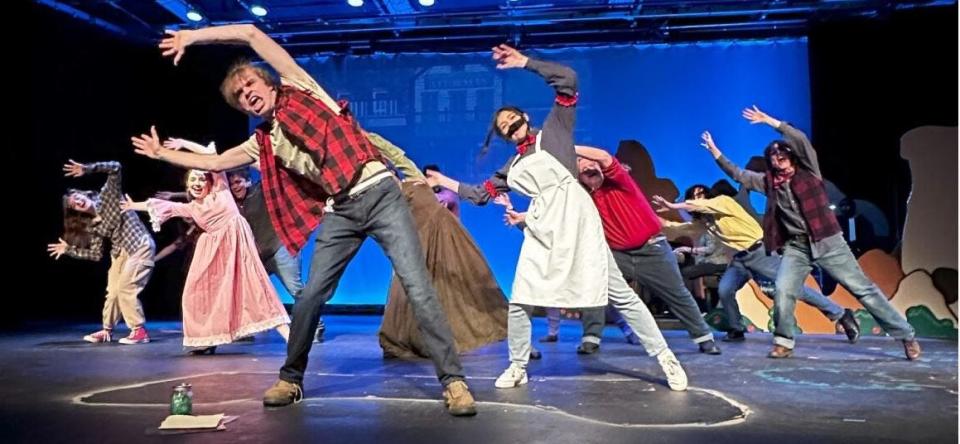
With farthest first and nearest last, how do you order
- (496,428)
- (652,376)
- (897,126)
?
(897,126) < (652,376) < (496,428)

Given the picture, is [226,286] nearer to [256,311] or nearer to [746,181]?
[256,311]

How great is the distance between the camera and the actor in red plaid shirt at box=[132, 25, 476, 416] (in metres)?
2.93

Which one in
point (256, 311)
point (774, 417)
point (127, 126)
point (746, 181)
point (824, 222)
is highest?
point (127, 126)

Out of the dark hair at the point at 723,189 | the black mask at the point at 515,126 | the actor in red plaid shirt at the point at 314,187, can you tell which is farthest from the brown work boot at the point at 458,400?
the dark hair at the point at 723,189

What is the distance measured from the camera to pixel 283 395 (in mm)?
3012

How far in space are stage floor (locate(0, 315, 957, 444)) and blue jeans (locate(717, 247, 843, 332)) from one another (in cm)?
58

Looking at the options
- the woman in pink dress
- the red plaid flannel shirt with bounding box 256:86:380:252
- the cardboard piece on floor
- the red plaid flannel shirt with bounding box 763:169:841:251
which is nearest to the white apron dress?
the red plaid flannel shirt with bounding box 256:86:380:252

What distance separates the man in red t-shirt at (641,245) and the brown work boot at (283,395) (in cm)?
226

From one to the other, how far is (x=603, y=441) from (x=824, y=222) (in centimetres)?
292

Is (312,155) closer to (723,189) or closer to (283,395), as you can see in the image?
(283,395)

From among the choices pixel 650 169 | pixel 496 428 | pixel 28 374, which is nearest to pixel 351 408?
pixel 496 428

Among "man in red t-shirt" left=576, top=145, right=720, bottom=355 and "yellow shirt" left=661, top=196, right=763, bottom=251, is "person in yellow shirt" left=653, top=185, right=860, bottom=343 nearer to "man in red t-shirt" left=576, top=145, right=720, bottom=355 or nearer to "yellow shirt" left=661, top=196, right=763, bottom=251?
"yellow shirt" left=661, top=196, right=763, bottom=251

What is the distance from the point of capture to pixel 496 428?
2.56 meters

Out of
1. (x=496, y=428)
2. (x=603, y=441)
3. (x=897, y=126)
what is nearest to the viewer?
(x=603, y=441)
